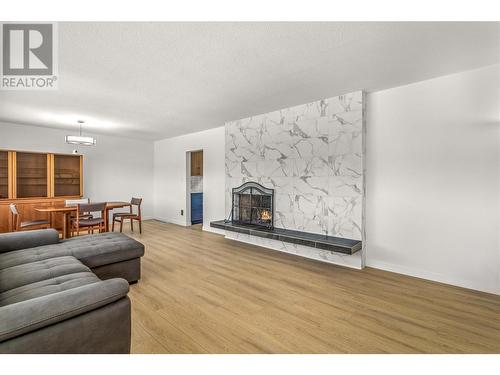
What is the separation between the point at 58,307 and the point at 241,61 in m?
2.36

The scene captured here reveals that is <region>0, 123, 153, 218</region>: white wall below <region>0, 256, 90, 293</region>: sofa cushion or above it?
above

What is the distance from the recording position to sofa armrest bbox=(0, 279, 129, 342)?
1.17 meters

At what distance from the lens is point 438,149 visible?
9.23 ft

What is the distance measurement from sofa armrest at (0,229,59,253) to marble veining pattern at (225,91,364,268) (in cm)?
299

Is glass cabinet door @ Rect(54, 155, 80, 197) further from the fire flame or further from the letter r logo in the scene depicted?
the fire flame

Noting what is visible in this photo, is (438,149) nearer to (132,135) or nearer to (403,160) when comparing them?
A: (403,160)

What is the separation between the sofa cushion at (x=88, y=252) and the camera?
7.43 feet

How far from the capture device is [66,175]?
5535 mm

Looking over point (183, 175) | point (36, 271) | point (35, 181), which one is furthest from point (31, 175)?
point (36, 271)

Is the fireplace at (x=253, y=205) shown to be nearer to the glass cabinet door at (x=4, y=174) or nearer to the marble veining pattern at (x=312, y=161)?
the marble veining pattern at (x=312, y=161)

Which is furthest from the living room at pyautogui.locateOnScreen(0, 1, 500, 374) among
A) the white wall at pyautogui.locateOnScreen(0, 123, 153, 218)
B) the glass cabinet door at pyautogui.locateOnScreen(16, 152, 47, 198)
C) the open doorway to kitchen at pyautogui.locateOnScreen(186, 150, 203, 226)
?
the open doorway to kitchen at pyautogui.locateOnScreen(186, 150, 203, 226)

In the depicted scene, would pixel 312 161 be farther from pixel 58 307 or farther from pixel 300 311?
pixel 58 307
